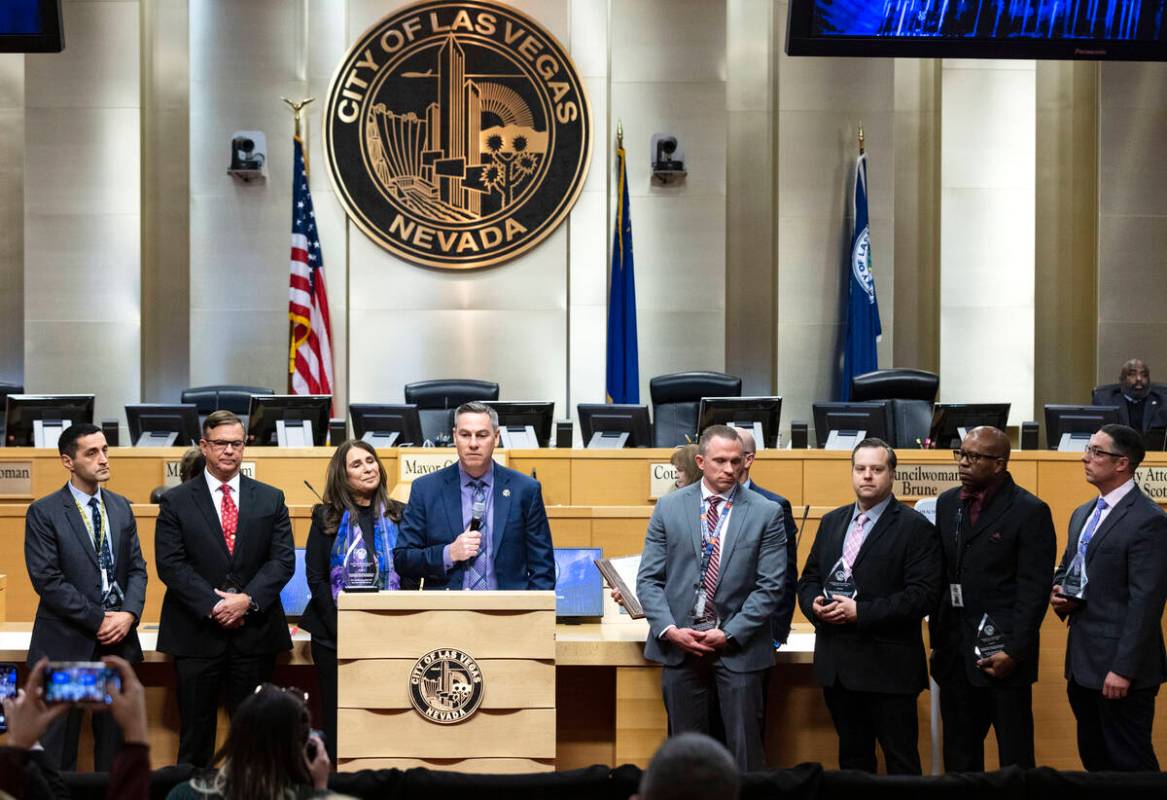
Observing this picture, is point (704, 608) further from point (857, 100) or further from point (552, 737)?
point (857, 100)

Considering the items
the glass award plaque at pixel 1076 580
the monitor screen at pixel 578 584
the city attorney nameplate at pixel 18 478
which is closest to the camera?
the glass award plaque at pixel 1076 580

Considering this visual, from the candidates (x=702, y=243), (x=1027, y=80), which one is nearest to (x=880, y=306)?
(x=702, y=243)

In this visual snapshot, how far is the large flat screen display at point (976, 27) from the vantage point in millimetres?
6906

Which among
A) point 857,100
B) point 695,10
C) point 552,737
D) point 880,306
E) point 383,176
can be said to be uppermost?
point 695,10

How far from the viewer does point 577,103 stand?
11.2m

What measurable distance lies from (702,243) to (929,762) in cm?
734

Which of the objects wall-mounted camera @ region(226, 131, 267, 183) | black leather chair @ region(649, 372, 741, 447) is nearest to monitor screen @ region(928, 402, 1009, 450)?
black leather chair @ region(649, 372, 741, 447)

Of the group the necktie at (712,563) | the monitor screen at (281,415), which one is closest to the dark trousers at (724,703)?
the necktie at (712,563)

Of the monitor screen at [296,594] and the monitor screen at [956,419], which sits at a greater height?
the monitor screen at [956,419]

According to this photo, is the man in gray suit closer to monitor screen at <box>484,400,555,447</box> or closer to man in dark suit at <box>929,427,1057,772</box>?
man in dark suit at <box>929,427,1057,772</box>

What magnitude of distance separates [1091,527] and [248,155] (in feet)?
27.9

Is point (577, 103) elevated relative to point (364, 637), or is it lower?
elevated

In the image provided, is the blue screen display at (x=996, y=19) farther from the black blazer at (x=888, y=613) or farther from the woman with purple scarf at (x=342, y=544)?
the woman with purple scarf at (x=342, y=544)

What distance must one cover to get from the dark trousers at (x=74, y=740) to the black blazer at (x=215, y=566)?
29 cm
